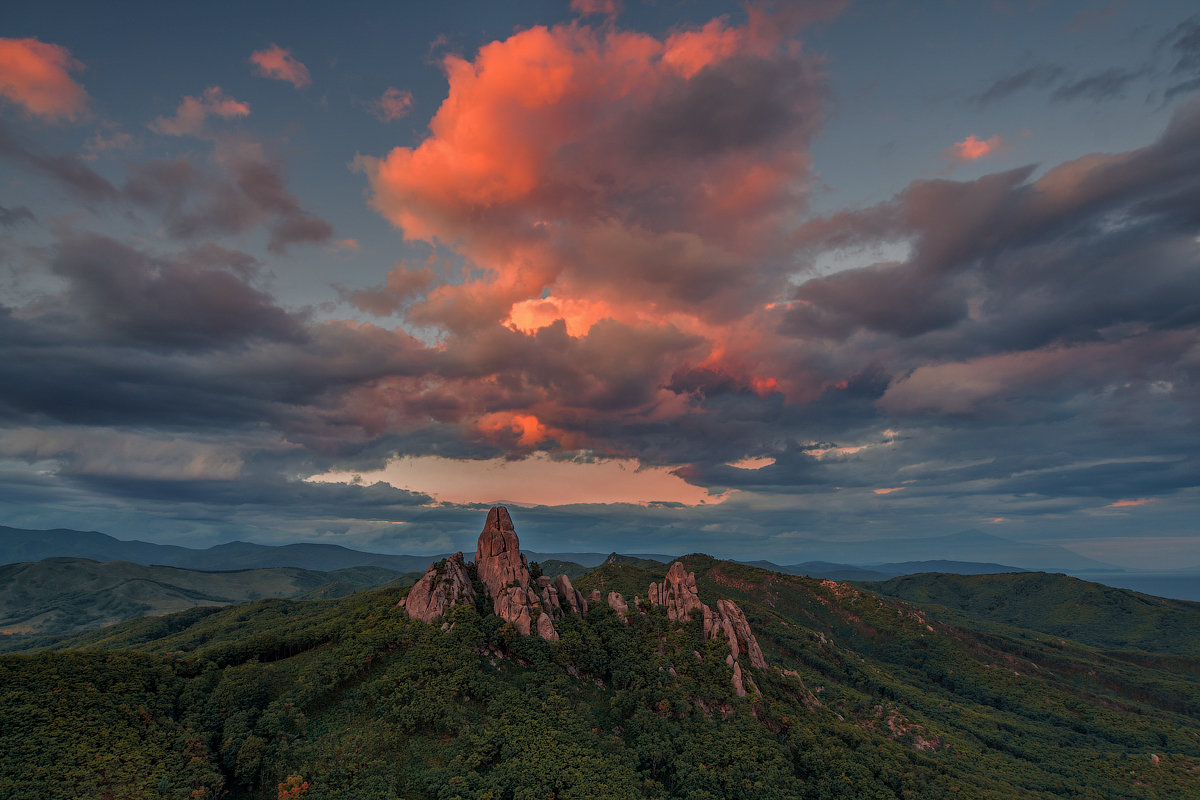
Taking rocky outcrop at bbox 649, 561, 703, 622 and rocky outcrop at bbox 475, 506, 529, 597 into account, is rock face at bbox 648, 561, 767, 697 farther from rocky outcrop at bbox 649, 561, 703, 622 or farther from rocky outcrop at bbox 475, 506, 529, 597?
rocky outcrop at bbox 475, 506, 529, 597

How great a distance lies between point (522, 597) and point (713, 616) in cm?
6089

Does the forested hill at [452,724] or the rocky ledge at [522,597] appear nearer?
the forested hill at [452,724]

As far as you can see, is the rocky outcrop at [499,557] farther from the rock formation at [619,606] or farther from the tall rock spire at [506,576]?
the rock formation at [619,606]

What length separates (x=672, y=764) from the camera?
11094 centimetres

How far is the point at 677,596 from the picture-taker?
164 metres

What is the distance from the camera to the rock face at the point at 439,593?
12975cm

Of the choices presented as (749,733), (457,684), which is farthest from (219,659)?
(749,733)

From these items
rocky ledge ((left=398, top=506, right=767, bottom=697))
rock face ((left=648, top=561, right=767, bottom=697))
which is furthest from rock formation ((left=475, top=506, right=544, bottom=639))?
rock face ((left=648, top=561, right=767, bottom=697))

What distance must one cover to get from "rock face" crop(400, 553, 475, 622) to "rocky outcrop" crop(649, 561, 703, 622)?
207 ft

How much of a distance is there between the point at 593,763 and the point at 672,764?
68.0 feet

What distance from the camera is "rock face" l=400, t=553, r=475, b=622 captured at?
5108 inches

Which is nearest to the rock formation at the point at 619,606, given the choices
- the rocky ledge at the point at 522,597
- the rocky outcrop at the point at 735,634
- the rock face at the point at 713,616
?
the rocky ledge at the point at 522,597

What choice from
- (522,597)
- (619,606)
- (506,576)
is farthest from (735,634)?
(506,576)

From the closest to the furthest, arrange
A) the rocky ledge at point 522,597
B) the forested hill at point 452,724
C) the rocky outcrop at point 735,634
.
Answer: the forested hill at point 452,724 → the rocky ledge at point 522,597 → the rocky outcrop at point 735,634
